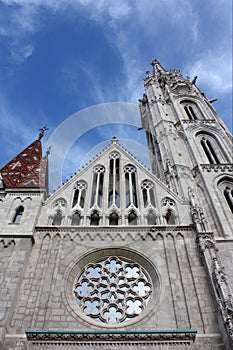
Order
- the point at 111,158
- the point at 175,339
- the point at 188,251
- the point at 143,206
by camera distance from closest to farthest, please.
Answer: the point at 175,339 < the point at 188,251 < the point at 143,206 < the point at 111,158

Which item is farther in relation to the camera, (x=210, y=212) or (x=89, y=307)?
(x=210, y=212)

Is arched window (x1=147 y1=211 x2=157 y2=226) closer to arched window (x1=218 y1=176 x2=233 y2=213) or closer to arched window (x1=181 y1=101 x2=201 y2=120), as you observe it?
arched window (x1=218 y1=176 x2=233 y2=213)

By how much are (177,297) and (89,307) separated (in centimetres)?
297

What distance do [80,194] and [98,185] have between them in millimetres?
1113

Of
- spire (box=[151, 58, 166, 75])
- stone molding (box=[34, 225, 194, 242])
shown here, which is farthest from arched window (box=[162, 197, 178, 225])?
spire (box=[151, 58, 166, 75])

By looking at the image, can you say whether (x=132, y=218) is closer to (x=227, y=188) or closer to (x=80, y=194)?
(x=80, y=194)

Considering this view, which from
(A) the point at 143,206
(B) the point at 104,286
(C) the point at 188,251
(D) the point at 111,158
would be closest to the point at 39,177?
(D) the point at 111,158

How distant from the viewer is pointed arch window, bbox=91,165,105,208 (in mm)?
13637

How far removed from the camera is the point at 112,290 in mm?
9961

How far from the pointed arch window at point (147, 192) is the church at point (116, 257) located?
0.05m

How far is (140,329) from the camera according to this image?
28.5ft

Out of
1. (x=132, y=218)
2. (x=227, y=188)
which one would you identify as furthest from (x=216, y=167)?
(x=132, y=218)

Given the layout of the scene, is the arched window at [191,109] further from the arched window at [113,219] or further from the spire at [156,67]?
the arched window at [113,219]

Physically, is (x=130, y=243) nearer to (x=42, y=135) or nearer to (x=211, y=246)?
(x=211, y=246)
